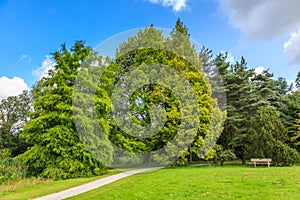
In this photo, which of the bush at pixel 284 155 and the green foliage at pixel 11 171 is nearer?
the green foliage at pixel 11 171

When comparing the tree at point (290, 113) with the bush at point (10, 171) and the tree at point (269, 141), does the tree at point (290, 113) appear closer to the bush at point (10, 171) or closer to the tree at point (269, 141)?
the tree at point (269, 141)

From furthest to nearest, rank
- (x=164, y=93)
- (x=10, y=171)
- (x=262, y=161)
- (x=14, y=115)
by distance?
1. (x=14, y=115)
2. (x=164, y=93)
3. (x=262, y=161)
4. (x=10, y=171)

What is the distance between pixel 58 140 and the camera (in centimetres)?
1082

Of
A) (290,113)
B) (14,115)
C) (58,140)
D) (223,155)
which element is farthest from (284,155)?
(14,115)

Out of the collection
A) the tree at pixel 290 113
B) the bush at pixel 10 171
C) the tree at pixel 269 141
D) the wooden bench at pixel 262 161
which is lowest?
the bush at pixel 10 171

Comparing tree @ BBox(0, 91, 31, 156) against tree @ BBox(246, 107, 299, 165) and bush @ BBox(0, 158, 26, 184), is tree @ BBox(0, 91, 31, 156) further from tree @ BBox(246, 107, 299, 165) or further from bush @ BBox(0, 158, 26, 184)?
tree @ BBox(246, 107, 299, 165)

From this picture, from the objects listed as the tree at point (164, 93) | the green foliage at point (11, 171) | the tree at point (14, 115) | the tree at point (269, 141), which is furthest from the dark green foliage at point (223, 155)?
the tree at point (14, 115)

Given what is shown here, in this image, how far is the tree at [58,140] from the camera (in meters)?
10.8

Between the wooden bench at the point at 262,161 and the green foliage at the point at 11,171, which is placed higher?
the wooden bench at the point at 262,161

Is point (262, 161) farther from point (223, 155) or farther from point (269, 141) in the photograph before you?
point (223, 155)

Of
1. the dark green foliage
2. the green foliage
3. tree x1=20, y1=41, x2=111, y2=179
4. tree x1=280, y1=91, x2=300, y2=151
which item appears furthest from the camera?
tree x1=280, y1=91, x2=300, y2=151

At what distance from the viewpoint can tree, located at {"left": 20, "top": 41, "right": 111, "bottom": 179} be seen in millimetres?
10820

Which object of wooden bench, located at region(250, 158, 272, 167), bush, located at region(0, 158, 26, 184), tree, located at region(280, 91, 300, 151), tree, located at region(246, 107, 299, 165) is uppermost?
Result: tree, located at region(280, 91, 300, 151)

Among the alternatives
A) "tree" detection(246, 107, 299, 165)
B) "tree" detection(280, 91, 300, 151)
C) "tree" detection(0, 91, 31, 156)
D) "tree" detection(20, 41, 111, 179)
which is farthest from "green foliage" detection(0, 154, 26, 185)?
"tree" detection(280, 91, 300, 151)
